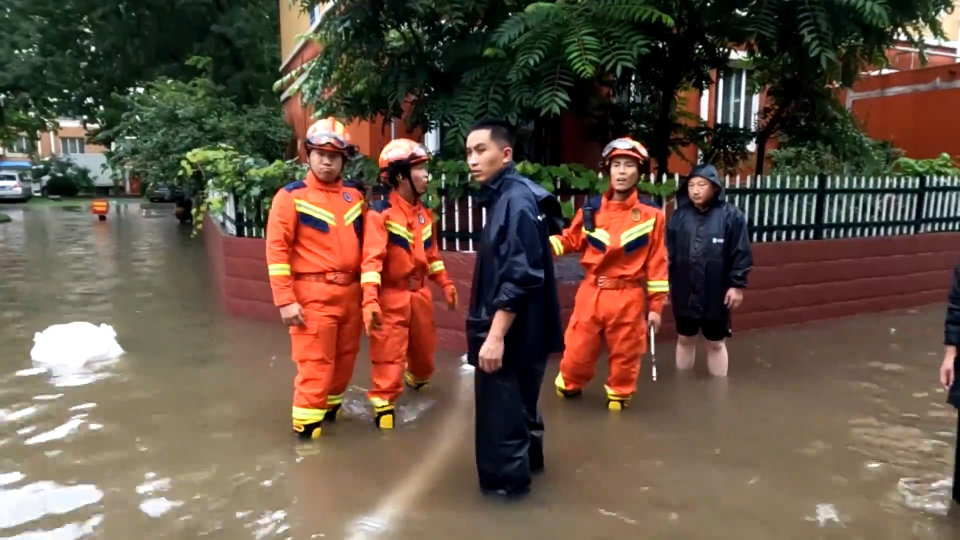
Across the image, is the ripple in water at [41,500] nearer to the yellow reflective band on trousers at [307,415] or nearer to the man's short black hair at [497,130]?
the yellow reflective band on trousers at [307,415]

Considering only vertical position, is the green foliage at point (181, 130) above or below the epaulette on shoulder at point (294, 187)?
above

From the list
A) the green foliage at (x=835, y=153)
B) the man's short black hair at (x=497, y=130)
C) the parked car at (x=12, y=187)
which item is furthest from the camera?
the parked car at (x=12, y=187)

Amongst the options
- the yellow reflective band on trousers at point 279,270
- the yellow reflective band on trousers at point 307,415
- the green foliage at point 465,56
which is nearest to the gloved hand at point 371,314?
the yellow reflective band on trousers at point 279,270

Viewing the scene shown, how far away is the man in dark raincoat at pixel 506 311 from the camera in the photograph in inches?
136

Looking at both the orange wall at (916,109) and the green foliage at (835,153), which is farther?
the orange wall at (916,109)

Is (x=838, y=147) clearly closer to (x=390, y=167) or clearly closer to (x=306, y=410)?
(x=390, y=167)

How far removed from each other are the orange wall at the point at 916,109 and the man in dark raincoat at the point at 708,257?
829cm

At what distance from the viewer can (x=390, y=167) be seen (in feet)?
15.5

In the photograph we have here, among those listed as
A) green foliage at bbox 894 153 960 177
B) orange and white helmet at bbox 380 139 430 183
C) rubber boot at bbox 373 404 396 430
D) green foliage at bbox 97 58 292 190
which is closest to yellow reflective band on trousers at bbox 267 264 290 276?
orange and white helmet at bbox 380 139 430 183

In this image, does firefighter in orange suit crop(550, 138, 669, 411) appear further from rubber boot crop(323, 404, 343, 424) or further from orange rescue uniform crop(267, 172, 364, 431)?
rubber boot crop(323, 404, 343, 424)

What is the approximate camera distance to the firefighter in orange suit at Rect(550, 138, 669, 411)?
4824 millimetres

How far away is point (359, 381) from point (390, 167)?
5.84 feet

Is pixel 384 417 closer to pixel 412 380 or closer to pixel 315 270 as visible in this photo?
pixel 412 380

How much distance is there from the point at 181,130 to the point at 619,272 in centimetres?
1015
